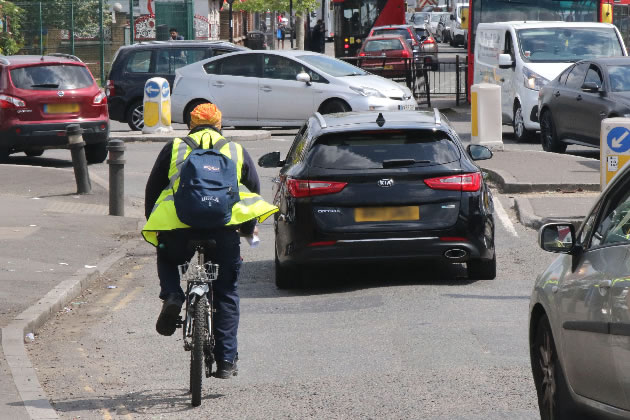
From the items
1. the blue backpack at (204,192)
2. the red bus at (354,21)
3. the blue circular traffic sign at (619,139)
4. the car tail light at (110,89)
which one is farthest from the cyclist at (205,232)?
the red bus at (354,21)

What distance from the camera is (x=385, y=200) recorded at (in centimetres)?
995

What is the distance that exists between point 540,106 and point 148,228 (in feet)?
50.8

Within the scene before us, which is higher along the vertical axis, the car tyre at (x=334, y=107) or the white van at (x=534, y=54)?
the white van at (x=534, y=54)

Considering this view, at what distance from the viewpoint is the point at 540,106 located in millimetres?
21531

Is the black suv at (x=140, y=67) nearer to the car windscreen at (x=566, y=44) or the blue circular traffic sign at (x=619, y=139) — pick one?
the car windscreen at (x=566, y=44)

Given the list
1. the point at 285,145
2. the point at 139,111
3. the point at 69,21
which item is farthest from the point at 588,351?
the point at 69,21

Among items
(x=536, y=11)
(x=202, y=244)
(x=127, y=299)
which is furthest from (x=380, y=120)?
(x=536, y=11)

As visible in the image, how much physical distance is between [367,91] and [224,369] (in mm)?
16908

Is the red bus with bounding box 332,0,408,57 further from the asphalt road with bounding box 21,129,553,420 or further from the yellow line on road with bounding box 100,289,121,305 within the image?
the yellow line on road with bounding box 100,289,121,305

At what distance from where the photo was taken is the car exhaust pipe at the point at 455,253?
10062mm

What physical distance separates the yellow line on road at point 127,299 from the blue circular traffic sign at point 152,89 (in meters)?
13.8

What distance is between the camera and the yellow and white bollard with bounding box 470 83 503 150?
21.0 metres

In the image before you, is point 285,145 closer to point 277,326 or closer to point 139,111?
point 139,111

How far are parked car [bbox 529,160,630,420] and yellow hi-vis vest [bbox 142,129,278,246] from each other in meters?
1.68
